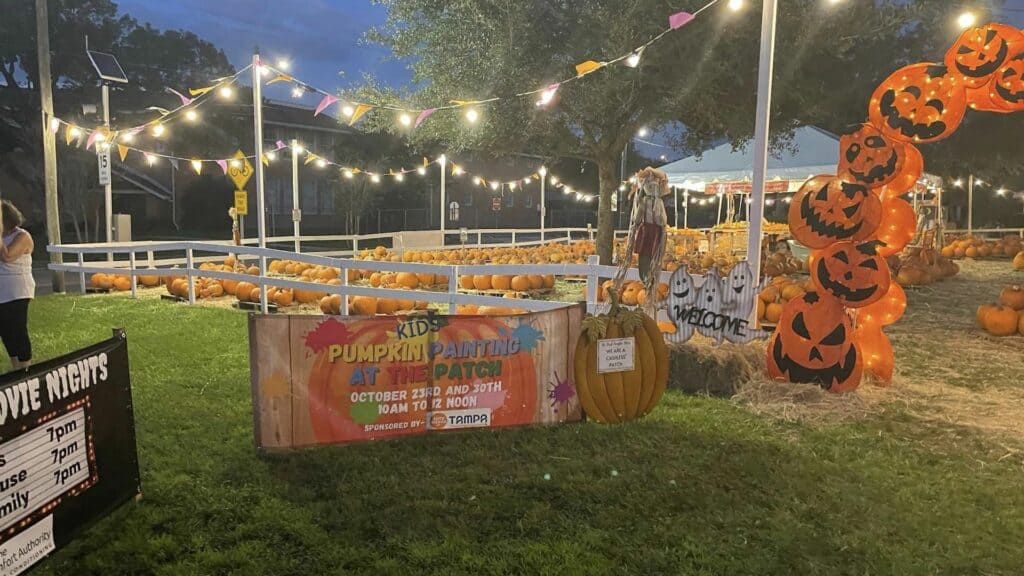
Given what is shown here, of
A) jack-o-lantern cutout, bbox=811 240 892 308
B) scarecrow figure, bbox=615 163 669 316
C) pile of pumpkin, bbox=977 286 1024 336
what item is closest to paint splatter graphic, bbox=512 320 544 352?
scarecrow figure, bbox=615 163 669 316

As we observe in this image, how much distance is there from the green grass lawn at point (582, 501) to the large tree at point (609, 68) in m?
8.75

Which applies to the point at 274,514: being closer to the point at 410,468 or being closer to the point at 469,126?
the point at 410,468

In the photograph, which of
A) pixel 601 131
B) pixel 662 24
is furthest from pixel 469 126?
pixel 662 24

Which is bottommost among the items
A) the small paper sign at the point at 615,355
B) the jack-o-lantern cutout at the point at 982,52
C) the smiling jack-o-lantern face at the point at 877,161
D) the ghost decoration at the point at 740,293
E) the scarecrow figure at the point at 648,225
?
the small paper sign at the point at 615,355

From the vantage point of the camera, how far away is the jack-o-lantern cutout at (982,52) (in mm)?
5840

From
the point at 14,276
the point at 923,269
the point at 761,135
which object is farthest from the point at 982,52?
the point at 923,269

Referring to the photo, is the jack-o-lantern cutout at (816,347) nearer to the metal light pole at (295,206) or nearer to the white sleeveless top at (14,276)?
the white sleeveless top at (14,276)

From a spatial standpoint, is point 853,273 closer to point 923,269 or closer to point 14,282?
point 14,282

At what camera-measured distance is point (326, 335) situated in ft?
16.4

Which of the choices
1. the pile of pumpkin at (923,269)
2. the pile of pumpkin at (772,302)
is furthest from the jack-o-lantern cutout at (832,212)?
the pile of pumpkin at (923,269)

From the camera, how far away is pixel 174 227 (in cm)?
3266

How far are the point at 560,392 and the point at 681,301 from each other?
2.06 m

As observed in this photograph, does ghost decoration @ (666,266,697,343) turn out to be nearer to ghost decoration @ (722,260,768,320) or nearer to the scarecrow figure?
ghost decoration @ (722,260,768,320)

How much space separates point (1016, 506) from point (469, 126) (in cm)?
1298
